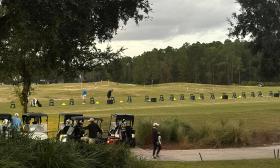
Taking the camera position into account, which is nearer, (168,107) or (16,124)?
(16,124)

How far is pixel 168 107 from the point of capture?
188ft

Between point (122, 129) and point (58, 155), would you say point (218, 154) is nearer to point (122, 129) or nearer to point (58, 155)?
point (122, 129)

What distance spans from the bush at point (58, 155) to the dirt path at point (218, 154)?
1230cm

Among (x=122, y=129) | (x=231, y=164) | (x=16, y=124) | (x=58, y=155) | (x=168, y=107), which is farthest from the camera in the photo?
(x=168, y=107)

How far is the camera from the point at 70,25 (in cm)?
1430

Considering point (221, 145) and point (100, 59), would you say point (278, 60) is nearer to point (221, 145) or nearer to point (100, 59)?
point (221, 145)

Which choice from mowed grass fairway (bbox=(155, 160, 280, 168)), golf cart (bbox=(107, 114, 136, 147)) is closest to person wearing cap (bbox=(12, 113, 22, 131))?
golf cart (bbox=(107, 114, 136, 147))

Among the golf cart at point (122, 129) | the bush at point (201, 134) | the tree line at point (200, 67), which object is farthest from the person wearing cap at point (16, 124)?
the tree line at point (200, 67)

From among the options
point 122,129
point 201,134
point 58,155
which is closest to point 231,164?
point 122,129

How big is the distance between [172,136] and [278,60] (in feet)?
23.5

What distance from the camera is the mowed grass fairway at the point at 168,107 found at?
126ft

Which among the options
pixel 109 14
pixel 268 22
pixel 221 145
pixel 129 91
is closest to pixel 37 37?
pixel 109 14

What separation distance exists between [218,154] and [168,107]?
30695 mm

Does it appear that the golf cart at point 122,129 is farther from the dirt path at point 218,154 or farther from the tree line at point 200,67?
the tree line at point 200,67
